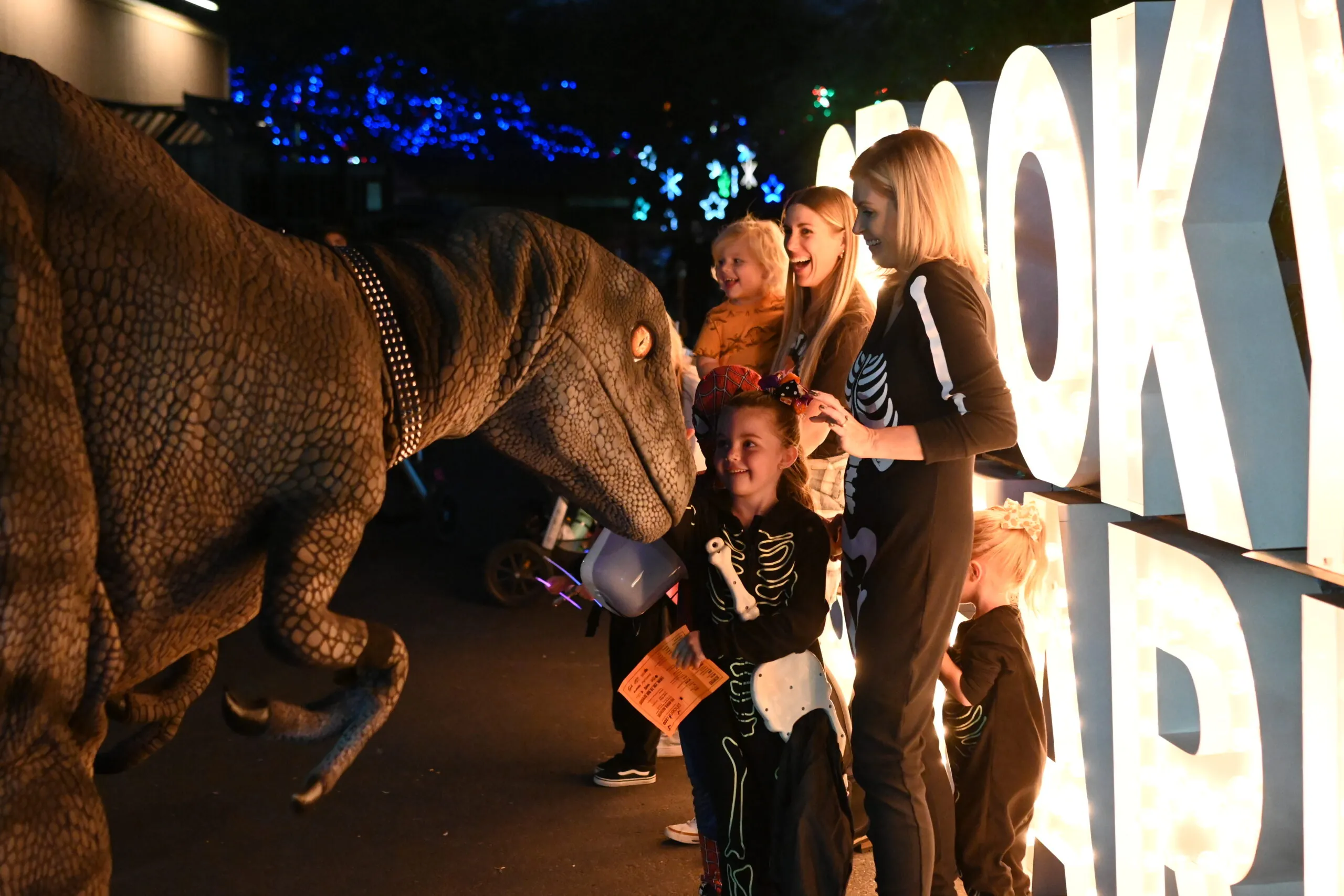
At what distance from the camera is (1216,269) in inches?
94.1

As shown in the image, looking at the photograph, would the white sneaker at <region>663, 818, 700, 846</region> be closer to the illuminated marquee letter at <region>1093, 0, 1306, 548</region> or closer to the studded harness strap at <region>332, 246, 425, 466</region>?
the illuminated marquee letter at <region>1093, 0, 1306, 548</region>

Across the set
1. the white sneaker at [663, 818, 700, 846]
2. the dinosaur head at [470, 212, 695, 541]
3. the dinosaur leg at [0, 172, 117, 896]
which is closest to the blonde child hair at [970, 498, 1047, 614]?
the white sneaker at [663, 818, 700, 846]

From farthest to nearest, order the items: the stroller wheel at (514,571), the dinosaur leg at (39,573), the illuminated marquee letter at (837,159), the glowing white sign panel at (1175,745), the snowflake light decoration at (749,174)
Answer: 1. the snowflake light decoration at (749,174)
2. the stroller wheel at (514,571)
3. the illuminated marquee letter at (837,159)
4. the glowing white sign panel at (1175,745)
5. the dinosaur leg at (39,573)

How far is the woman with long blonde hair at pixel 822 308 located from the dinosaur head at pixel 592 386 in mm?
1248

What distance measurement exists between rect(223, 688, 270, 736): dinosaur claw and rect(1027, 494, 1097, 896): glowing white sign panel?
2.03 meters

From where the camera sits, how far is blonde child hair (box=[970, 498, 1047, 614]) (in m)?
3.13

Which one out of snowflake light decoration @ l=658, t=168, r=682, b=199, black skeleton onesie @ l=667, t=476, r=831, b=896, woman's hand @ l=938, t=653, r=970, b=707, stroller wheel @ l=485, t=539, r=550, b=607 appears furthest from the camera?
snowflake light decoration @ l=658, t=168, r=682, b=199

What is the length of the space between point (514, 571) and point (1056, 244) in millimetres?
4112

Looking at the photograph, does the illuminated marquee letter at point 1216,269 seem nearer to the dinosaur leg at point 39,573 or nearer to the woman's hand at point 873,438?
the woman's hand at point 873,438

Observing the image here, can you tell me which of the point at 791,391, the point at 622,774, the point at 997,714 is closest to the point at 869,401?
the point at 791,391

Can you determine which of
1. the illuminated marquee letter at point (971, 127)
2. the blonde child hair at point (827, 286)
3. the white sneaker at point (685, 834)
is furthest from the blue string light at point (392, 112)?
the white sneaker at point (685, 834)

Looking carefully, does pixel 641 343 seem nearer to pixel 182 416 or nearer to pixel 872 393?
pixel 182 416

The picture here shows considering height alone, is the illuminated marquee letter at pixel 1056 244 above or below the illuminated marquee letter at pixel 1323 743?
above

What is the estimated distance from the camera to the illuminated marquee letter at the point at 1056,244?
2932 millimetres
